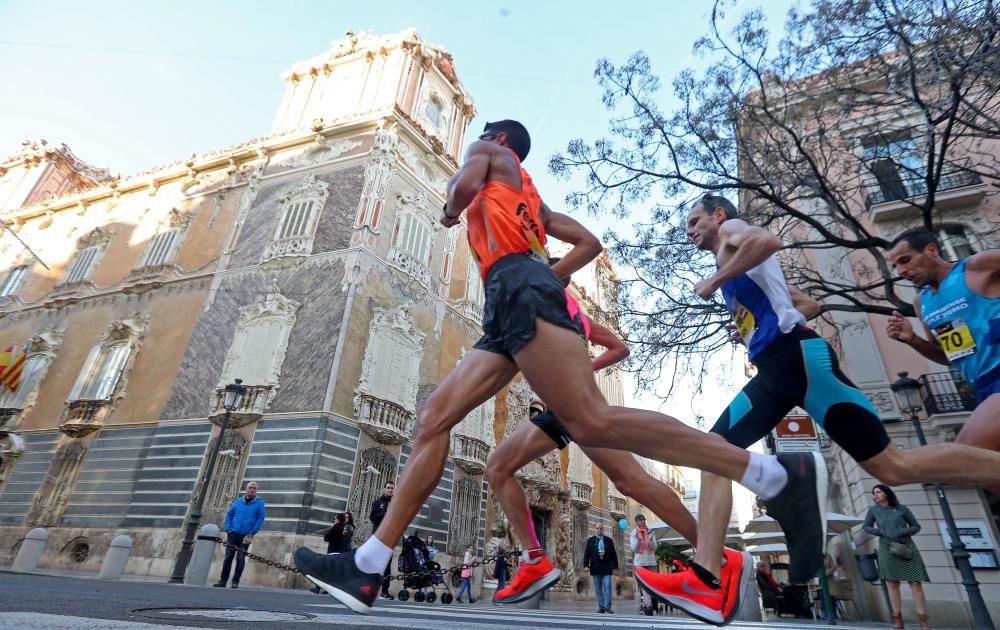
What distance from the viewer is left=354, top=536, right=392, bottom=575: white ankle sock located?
2.08 metres

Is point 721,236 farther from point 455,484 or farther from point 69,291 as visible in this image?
point 69,291

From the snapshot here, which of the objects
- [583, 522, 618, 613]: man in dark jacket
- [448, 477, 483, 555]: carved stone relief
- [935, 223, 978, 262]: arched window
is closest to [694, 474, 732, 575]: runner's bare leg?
[583, 522, 618, 613]: man in dark jacket

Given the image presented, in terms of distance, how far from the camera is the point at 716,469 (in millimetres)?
2055

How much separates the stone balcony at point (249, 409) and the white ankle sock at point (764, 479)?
1456 cm

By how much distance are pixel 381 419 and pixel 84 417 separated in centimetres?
1054

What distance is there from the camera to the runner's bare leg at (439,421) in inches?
86.4

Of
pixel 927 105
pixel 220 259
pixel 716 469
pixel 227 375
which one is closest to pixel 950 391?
pixel 927 105

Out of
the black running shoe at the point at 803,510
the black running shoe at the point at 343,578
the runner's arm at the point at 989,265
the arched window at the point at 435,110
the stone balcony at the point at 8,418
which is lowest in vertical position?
the black running shoe at the point at 343,578

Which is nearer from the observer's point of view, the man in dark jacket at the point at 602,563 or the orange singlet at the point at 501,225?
the orange singlet at the point at 501,225

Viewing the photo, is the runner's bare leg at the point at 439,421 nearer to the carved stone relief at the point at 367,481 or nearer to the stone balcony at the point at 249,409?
the carved stone relief at the point at 367,481

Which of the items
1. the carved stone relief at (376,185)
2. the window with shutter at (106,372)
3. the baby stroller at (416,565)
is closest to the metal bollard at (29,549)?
the baby stroller at (416,565)

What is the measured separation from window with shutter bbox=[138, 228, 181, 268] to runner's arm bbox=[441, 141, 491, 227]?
21.4 metres

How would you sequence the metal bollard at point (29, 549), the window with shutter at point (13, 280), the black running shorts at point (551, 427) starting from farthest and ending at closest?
the window with shutter at point (13, 280)
the metal bollard at point (29, 549)
the black running shorts at point (551, 427)

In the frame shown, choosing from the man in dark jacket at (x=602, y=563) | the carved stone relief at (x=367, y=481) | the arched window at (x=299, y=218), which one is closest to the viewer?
the man in dark jacket at (x=602, y=563)
